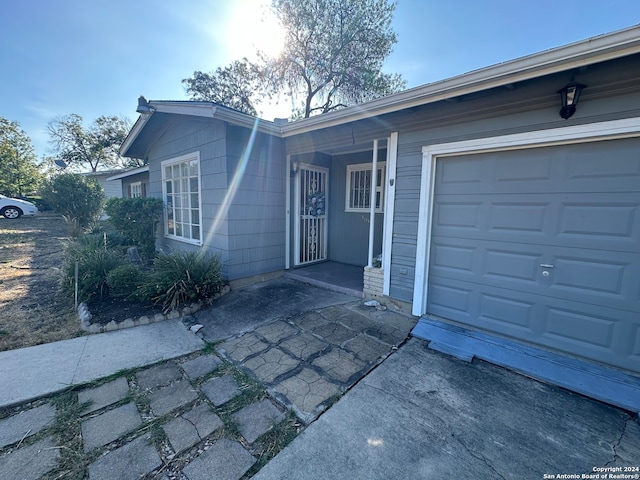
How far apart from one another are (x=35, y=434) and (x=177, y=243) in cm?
468

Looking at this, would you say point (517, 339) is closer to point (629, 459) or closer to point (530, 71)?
point (629, 459)

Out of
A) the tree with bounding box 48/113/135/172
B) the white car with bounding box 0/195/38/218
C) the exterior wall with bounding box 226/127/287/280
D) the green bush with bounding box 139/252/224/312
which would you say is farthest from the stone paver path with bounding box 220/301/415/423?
the tree with bounding box 48/113/135/172

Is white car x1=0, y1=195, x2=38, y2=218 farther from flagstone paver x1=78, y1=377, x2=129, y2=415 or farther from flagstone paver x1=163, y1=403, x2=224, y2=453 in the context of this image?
flagstone paver x1=163, y1=403, x2=224, y2=453

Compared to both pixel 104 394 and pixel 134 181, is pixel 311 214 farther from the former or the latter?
pixel 134 181

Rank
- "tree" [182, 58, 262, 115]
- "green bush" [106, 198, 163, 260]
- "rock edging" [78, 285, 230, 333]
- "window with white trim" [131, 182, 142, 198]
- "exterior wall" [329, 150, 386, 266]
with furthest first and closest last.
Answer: "tree" [182, 58, 262, 115], "window with white trim" [131, 182, 142, 198], "green bush" [106, 198, 163, 260], "exterior wall" [329, 150, 386, 266], "rock edging" [78, 285, 230, 333]

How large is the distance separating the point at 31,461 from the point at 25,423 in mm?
444

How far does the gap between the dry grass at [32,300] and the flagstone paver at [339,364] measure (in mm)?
2898

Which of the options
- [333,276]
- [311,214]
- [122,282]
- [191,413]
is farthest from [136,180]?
[191,413]

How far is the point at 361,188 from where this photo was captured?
5.66m

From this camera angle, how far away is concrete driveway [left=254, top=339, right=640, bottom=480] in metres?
1.50

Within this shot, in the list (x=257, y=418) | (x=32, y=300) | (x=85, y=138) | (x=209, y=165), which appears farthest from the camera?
(x=85, y=138)

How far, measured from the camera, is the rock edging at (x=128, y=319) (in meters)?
3.11

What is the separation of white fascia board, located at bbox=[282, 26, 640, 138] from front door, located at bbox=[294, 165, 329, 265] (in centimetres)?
223

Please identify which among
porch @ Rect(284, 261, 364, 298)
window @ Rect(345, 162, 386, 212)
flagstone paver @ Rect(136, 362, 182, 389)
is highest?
window @ Rect(345, 162, 386, 212)
